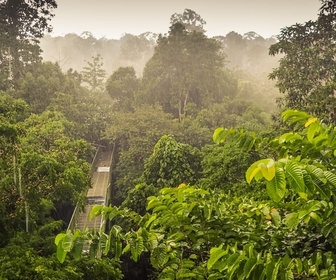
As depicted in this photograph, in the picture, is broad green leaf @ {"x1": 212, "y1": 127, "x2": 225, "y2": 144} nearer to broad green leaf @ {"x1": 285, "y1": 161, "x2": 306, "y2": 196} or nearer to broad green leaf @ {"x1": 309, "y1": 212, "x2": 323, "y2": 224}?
broad green leaf @ {"x1": 309, "y1": 212, "x2": 323, "y2": 224}

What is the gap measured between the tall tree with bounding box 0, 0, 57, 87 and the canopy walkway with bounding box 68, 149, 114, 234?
7.45m

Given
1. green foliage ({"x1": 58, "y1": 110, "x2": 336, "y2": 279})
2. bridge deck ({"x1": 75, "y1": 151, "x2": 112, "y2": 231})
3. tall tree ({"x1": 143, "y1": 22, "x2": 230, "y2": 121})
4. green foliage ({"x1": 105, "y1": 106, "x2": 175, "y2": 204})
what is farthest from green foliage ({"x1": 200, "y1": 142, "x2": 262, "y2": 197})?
tall tree ({"x1": 143, "y1": 22, "x2": 230, "y2": 121})

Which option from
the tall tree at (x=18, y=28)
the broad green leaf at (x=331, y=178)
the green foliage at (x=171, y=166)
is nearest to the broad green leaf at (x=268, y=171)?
the broad green leaf at (x=331, y=178)

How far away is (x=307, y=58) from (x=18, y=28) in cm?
1617

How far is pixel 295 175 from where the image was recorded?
1606 mm

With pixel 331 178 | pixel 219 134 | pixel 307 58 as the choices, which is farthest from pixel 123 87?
pixel 331 178

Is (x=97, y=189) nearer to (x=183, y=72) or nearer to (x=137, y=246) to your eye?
(x=183, y=72)

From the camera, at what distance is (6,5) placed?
1989 centimetres

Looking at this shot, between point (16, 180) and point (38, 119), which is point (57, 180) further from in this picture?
point (38, 119)

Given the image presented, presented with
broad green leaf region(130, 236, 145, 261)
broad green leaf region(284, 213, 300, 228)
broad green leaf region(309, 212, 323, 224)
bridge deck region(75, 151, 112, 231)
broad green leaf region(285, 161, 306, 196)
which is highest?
broad green leaf region(285, 161, 306, 196)

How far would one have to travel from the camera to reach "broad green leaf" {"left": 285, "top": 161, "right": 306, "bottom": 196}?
1604 mm

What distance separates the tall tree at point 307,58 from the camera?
46.2 ft

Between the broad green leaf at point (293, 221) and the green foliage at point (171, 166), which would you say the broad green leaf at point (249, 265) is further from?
the green foliage at point (171, 166)

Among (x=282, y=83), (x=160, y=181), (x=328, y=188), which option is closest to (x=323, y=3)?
(x=282, y=83)
